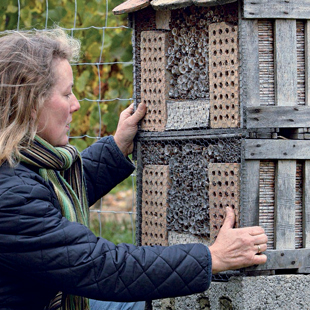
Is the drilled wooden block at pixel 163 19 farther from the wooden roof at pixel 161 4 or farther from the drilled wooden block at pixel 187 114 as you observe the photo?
the drilled wooden block at pixel 187 114

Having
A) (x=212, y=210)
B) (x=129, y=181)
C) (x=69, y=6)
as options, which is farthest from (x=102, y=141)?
(x=129, y=181)

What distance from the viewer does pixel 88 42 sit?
541 cm

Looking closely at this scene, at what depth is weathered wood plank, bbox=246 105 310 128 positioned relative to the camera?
2828 mm

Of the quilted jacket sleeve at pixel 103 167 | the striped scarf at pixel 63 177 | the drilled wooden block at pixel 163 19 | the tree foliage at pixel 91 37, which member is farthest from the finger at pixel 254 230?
the tree foliage at pixel 91 37

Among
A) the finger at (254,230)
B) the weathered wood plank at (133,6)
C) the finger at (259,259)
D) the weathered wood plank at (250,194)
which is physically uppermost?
the weathered wood plank at (133,6)

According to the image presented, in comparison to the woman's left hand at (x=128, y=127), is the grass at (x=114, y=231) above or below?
below

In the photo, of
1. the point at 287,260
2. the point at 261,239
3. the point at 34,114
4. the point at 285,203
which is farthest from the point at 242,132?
the point at 34,114

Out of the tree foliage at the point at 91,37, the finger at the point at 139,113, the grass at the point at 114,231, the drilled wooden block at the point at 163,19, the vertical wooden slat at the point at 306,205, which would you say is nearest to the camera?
the vertical wooden slat at the point at 306,205

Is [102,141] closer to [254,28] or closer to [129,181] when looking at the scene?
[254,28]

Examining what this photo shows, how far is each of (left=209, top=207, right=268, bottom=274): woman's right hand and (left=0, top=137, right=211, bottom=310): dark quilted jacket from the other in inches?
3.3

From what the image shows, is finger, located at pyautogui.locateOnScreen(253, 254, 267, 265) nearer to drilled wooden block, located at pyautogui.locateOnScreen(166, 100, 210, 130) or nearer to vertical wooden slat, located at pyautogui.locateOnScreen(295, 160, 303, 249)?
vertical wooden slat, located at pyautogui.locateOnScreen(295, 160, 303, 249)

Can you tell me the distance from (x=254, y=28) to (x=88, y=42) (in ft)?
9.20

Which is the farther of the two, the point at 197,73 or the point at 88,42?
the point at 88,42

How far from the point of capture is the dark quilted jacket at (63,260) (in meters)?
2.35
